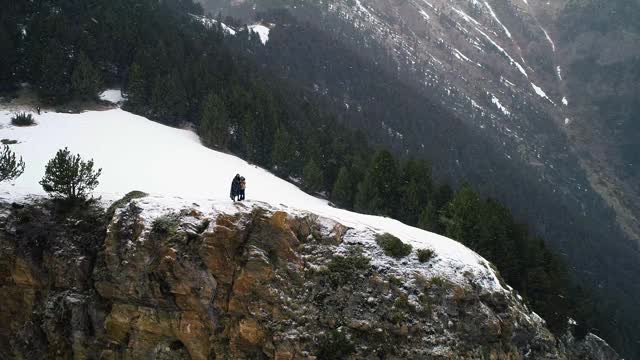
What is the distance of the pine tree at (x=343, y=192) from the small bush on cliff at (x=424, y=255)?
27.1 meters

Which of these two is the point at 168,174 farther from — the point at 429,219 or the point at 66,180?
the point at 429,219

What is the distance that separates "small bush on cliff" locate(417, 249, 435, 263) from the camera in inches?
1067

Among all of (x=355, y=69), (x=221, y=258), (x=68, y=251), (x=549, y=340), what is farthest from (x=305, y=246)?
(x=355, y=69)

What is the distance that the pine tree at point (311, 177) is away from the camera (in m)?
55.5

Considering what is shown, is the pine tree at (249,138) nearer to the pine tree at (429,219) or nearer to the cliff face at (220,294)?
the pine tree at (429,219)

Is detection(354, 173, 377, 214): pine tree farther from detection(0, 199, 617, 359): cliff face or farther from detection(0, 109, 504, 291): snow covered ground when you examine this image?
detection(0, 199, 617, 359): cliff face

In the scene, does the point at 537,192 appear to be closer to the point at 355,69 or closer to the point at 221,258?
the point at 355,69

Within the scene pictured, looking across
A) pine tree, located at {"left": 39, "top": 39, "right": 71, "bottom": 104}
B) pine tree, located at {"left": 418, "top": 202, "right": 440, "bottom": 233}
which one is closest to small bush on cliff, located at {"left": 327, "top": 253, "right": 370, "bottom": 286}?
pine tree, located at {"left": 418, "top": 202, "right": 440, "bottom": 233}

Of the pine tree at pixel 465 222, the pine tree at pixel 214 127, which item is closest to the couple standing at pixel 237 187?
the pine tree at pixel 465 222

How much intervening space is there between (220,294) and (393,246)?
33.3ft

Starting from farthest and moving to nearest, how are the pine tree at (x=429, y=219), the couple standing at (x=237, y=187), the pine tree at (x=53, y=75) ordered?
1. the pine tree at (x=53, y=75)
2. the pine tree at (x=429, y=219)
3. the couple standing at (x=237, y=187)

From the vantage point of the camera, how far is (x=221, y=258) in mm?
26078

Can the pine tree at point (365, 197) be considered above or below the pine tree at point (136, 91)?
below

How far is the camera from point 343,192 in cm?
5416
